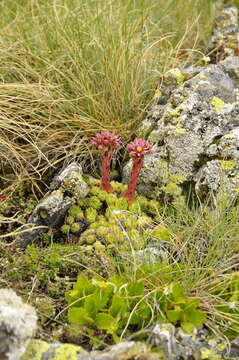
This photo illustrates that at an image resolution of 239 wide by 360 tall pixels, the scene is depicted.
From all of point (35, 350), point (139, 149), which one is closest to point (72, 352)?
point (35, 350)

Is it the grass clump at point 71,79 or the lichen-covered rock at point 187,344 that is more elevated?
the grass clump at point 71,79

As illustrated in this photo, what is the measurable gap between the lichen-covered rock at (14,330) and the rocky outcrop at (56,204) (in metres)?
0.84

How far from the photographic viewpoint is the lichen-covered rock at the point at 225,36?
13.9ft

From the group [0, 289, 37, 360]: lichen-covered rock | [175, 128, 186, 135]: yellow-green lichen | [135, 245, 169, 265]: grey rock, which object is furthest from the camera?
[175, 128, 186, 135]: yellow-green lichen

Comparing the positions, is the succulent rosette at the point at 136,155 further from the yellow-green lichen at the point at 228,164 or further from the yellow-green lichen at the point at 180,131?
the yellow-green lichen at the point at 228,164

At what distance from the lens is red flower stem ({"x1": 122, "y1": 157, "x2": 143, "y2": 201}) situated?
2.85 meters

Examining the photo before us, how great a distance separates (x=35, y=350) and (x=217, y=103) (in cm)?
200

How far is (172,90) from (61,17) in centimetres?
141

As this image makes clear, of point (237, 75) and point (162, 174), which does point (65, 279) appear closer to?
point (162, 174)

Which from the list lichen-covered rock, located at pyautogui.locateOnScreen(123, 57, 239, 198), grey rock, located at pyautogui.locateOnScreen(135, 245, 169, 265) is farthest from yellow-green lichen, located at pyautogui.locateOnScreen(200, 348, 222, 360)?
lichen-covered rock, located at pyautogui.locateOnScreen(123, 57, 239, 198)

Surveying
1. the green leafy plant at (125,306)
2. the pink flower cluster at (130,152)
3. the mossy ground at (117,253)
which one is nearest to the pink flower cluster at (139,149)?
the pink flower cluster at (130,152)

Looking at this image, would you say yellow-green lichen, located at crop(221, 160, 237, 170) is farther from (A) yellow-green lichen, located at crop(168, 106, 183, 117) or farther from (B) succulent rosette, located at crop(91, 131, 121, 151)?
(B) succulent rosette, located at crop(91, 131, 121, 151)

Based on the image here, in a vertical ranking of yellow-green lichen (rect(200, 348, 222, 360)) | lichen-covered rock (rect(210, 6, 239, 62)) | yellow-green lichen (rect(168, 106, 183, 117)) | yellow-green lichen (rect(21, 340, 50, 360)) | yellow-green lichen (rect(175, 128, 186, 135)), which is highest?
lichen-covered rock (rect(210, 6, 239, 62))

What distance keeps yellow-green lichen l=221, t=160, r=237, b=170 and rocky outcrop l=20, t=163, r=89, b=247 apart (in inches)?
33.2
